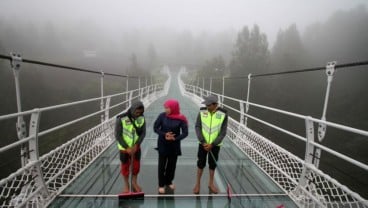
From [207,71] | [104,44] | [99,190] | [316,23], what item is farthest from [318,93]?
[104,44]

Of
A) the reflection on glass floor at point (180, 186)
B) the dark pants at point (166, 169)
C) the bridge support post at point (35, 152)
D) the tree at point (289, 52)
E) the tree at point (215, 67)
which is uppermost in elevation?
the tree at point (289, 52)

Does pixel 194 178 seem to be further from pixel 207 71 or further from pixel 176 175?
pixel 207 71

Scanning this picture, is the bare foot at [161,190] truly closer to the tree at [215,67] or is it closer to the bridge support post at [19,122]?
the bridge support post at [19,122]

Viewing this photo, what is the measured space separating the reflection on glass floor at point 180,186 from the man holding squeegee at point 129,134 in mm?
286

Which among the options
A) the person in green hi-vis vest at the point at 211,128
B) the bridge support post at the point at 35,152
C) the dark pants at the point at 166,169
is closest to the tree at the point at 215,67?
the person in green hi-vis vest at the point at 211,128

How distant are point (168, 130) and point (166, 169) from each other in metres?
0.55

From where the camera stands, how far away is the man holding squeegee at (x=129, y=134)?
2814 millimetres

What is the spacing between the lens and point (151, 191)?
306 cm

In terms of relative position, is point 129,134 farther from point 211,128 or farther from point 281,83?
point 281,83

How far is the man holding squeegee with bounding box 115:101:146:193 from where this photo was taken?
2814mm

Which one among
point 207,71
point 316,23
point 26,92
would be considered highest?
A: point 316,23

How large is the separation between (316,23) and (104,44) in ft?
395

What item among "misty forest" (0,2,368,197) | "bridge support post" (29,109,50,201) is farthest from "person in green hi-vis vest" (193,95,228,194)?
"misty forest" (0,2,368,197)

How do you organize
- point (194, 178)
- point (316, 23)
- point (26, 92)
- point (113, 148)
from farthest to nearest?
point (316, 23) < point (26, 92) < point (113, 148) < point (194, 178)
